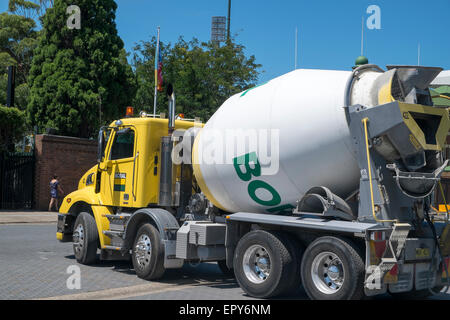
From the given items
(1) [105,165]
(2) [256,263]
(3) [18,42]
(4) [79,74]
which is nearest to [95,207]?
(1) [105,165]

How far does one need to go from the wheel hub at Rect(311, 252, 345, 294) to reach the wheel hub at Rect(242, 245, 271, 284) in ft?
3.07

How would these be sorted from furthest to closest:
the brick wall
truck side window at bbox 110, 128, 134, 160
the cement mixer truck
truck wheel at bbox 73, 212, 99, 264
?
the brick wall → truck wheel at bbox 73, 212, 99, 264 → truck side window at bbox 110, 128, 134, 160 → the cement mixer truck

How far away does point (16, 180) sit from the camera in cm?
2445

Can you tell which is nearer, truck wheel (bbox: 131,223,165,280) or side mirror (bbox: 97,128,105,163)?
truck wheel (bbox: 131,223,165,280)

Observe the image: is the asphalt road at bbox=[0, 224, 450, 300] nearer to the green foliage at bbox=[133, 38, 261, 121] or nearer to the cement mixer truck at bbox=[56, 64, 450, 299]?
the cement mixer truck at bbox=[56, 64, 450, 299]

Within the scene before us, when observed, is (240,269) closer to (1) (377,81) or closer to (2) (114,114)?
(1) (377,81)

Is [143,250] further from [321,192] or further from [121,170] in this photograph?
[321,192]

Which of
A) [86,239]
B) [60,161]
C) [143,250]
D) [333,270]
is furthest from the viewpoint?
[60,161]

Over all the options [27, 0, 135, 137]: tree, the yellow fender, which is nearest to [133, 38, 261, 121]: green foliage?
[27, 0, 135, 137]: tree

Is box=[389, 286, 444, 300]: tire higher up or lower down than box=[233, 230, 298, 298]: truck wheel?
lower down

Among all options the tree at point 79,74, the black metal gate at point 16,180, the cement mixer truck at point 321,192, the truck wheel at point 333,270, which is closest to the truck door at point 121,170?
the cement mixer truck at point 321,192

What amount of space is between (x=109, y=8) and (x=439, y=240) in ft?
76.6

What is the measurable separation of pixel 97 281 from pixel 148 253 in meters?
0.96

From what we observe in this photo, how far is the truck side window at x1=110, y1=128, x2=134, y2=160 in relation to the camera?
34.5 ft
